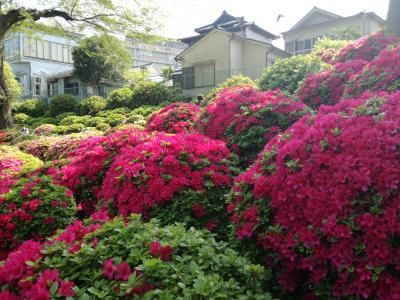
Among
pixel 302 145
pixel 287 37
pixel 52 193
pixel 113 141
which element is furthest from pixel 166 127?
pixel 287 37

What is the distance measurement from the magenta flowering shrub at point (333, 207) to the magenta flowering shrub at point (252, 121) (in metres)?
1.46

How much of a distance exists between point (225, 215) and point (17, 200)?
2109mm

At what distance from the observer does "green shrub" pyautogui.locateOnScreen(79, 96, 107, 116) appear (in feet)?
69.9

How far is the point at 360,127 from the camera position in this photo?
2.43 m

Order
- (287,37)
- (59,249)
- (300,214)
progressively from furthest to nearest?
1. (287,37)
2. (300,214)
3. (59,249)

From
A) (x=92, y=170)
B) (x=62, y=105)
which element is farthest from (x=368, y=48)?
(x=62, y=105)

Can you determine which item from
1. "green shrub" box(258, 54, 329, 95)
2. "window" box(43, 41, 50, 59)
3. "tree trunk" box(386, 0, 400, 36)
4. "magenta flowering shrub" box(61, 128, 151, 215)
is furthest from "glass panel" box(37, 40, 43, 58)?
"magenta flowering shrub" box(61, 128, 151, 215)

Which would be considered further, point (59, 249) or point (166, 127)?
point (166, 127)

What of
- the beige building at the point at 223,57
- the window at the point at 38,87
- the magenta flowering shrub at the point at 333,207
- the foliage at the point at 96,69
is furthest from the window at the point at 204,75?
the magenta flowering shrub at the point at 333,207

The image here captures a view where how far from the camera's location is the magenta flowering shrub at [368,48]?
6.04m

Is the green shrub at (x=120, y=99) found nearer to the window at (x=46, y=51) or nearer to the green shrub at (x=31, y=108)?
the green shrub at (x=31, y=108)

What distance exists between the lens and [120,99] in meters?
20.8

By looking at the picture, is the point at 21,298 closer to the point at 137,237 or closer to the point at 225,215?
the point at 137,237

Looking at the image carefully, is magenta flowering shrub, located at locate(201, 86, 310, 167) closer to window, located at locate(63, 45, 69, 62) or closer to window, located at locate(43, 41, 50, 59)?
window, located at locate(43, 41, 50, 59)
